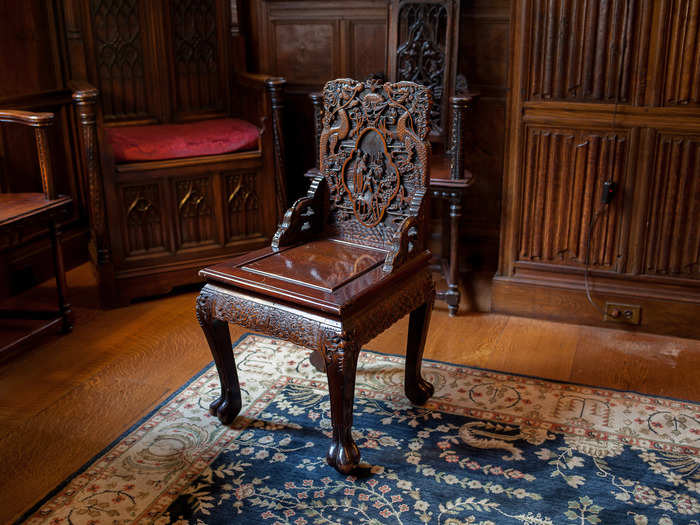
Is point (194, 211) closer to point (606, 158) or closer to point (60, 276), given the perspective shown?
point (60, 276)

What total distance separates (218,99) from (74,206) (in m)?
1.00

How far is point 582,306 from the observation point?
3.47 m

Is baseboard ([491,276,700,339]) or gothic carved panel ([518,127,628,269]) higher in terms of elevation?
gothic carved panel ([518,127,628,269])

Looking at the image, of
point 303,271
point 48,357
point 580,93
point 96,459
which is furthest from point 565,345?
point 48,357

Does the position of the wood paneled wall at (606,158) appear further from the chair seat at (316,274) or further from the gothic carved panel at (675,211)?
the chair seat at (316,274)

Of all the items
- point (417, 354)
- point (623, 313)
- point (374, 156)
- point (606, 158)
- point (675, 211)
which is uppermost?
point (374, 156)

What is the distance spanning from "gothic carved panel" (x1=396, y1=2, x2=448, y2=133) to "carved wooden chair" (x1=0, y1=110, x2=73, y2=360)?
5.57ft

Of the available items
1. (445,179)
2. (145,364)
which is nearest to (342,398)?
(145,364)

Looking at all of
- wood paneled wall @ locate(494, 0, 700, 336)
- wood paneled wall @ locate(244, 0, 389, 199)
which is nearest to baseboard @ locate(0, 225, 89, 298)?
wood paneled wall @ locate(244, 0, 389, 199)

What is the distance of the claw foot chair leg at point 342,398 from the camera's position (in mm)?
2277

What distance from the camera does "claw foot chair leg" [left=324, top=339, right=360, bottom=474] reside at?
7.47ft

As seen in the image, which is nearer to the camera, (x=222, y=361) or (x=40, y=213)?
(x=222, y=361)

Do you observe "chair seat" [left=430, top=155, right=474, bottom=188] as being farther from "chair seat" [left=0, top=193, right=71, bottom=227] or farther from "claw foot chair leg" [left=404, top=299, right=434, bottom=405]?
"chair seat" [left=0, top=193, right=71, bottom=227]

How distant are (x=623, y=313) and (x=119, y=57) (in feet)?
9.07
